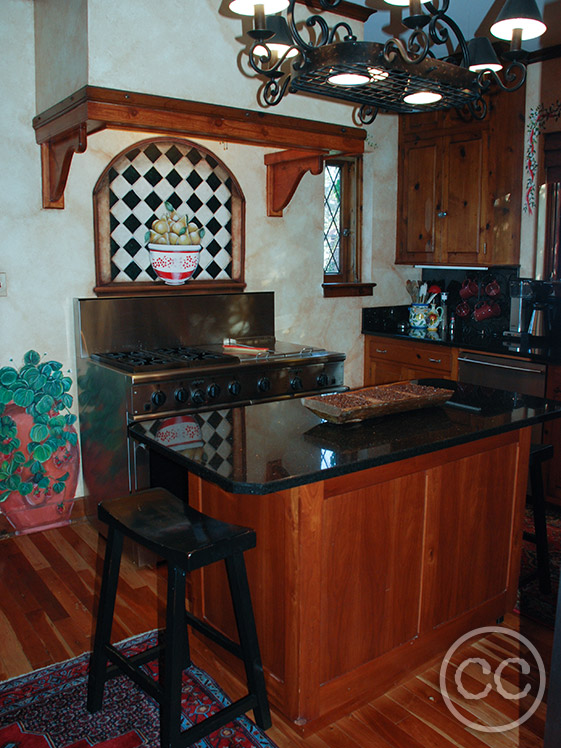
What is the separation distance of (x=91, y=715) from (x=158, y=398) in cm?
134

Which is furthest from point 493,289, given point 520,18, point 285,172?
point 520,18

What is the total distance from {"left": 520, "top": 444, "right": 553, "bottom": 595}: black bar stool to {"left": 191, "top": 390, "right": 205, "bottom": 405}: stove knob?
57.8 inches

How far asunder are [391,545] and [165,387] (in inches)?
53.6

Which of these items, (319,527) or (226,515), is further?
(226,515)

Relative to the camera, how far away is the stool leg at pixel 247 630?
1.91m

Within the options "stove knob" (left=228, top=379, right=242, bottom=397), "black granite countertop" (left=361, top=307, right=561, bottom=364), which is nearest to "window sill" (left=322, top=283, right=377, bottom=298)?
"black granite countertop" (left=361, top=307, right=561, bottom=364)

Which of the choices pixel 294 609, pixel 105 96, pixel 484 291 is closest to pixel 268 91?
pixel 105 96

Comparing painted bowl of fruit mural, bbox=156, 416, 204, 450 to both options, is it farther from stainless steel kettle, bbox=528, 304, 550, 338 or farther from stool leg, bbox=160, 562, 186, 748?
stainless steel kettle, bbox=528, 304, 550, 338

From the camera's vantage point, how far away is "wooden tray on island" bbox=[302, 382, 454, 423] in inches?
86.4

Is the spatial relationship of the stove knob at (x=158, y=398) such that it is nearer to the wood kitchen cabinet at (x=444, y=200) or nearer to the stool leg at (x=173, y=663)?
the stool leg at (x=173, y=663)

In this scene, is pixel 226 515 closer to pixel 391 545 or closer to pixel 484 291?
pixel 391 545

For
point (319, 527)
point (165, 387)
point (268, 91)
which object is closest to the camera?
point (319, 527)

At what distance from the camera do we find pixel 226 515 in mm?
2213

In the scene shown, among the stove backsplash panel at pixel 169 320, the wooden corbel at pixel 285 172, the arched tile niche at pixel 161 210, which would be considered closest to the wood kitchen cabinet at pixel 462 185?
the wooden corbel at pixel 285 172
